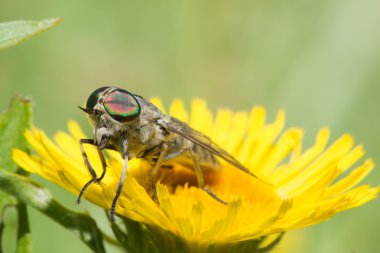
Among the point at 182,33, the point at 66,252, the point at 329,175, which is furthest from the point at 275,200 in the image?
the point at 182,33

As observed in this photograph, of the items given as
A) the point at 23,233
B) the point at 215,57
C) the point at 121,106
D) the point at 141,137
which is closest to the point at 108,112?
the point at 121,106

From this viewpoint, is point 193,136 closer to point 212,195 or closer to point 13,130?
point 212,195

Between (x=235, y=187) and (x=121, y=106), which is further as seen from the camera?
(x=235, y=187)

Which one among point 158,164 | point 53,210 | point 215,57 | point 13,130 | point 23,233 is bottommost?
point 23,233

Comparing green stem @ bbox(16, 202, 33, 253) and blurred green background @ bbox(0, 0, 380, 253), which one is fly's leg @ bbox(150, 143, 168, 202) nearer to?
green stem @ bbox(16, 202, 33, 253)

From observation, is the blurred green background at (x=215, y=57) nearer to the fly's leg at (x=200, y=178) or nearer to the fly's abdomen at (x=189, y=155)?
the fly's abdomen at (x=189, y=155)
